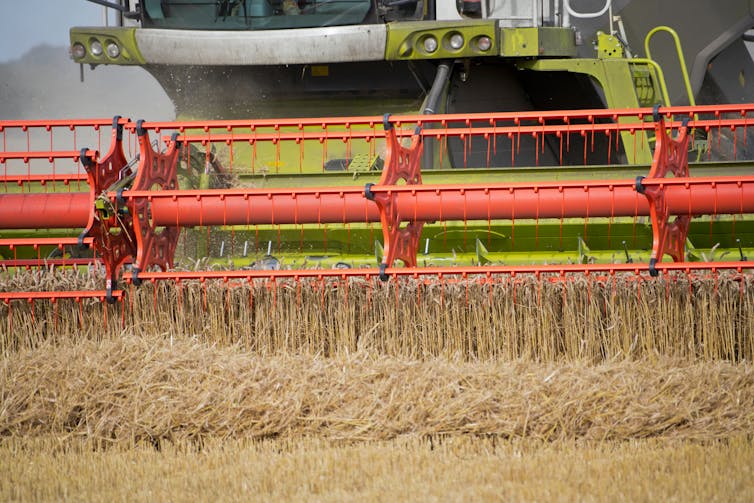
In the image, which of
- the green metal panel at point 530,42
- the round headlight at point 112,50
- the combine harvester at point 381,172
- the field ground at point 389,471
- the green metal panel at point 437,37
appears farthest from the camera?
the round headlight at point 112,50

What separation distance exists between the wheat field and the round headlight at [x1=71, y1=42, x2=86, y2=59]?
82.2 inches

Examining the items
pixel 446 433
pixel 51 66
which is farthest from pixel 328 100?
pixel 51 66

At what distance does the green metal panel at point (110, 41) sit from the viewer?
20.7ft

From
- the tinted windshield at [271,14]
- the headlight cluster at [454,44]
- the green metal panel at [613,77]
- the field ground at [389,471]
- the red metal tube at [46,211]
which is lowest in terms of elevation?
the field ground at [389,471]

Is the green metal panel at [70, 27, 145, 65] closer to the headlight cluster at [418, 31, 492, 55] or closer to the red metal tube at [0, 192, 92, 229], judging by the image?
the headlight cluster at [418, 31, 492, 55]

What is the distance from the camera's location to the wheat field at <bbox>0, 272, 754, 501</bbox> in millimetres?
3406

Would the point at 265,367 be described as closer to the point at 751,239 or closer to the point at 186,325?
the point at 186,325

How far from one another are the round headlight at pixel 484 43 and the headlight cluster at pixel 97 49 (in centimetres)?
204

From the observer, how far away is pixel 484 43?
6.16 metres

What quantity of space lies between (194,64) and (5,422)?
2.87 m

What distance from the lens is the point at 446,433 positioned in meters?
3.87

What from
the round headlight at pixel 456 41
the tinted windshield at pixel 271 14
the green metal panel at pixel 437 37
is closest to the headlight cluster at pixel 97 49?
the tinted windshield at pixel 271 14

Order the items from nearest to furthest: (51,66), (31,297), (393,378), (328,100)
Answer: (393,378)
(31,297)
(328,100)
(51,66)

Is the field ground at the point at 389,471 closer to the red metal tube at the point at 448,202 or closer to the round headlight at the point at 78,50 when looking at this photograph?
the red metal tube at the point at 448,202
